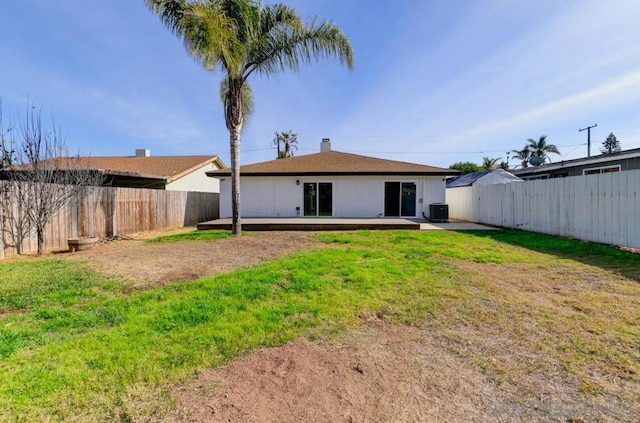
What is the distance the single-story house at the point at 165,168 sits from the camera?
55.2 feet

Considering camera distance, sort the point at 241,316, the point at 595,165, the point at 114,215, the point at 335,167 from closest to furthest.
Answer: the point at 241,316, the point at 114,215, the point at 595,165, the point at 335,167

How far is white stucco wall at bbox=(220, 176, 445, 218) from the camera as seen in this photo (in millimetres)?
14961

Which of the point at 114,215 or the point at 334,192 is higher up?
the point at 334,192

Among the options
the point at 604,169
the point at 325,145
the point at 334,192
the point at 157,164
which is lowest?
the point at 334,192

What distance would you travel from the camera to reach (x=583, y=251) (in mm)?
7156

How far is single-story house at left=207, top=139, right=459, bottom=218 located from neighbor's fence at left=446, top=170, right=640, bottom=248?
3178 millimetres

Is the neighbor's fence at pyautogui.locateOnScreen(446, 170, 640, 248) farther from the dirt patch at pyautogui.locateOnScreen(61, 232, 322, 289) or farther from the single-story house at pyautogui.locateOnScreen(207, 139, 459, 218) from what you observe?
the dirt patch at pyautogui.locateOnScreen(61, 232, 322, 289)

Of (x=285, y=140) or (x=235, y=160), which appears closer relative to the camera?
(x=235, y=160)

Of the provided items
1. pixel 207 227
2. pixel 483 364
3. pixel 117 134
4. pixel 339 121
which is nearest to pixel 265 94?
pixel 207 227

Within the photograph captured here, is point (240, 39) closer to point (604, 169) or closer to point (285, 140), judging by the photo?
point (604, 169)

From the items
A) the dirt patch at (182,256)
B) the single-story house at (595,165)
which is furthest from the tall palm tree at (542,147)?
the dirt patch at (182,256)

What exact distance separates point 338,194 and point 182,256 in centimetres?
927

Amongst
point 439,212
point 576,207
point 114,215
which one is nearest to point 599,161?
point 576,207

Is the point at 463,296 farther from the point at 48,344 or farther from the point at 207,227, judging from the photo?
the point at 207,227
